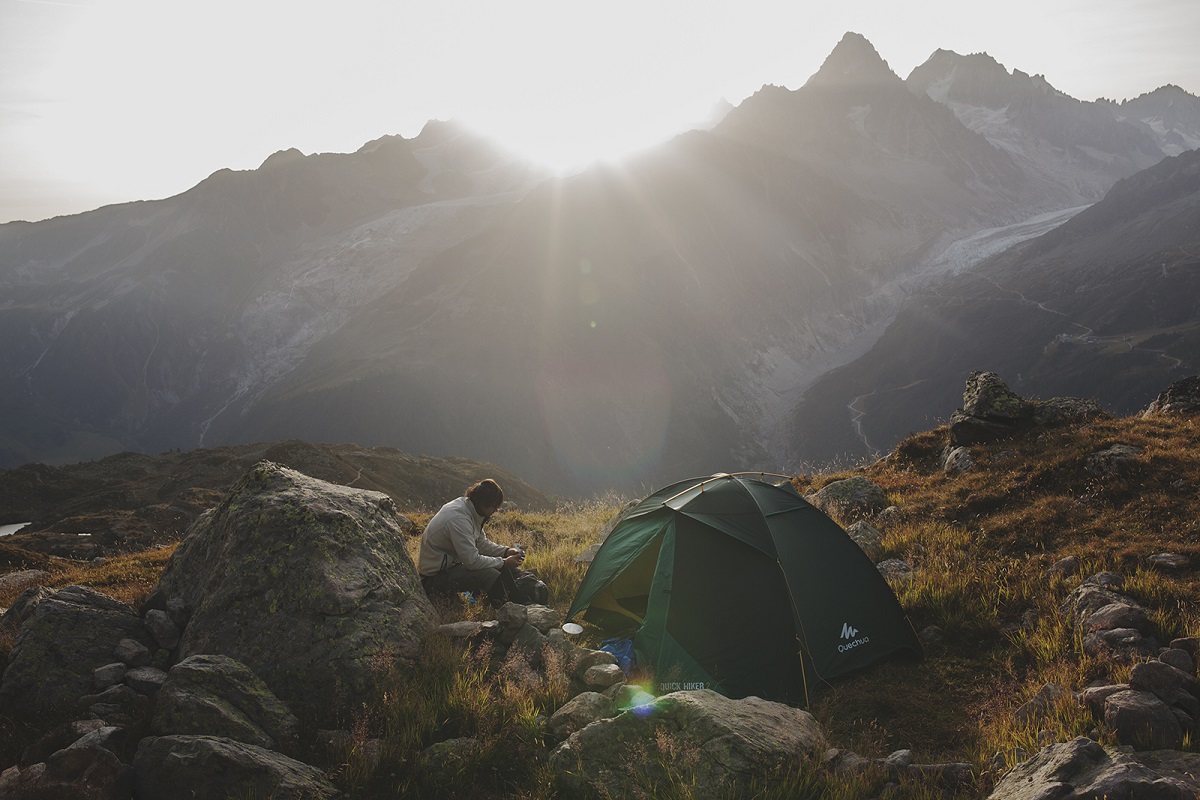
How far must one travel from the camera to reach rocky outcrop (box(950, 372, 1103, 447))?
46.0ft

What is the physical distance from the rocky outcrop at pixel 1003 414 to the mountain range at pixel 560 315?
81465 millimetres

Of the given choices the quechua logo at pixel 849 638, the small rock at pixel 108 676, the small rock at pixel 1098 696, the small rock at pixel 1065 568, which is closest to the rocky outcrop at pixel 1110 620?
the small rock at pixel 1065 568

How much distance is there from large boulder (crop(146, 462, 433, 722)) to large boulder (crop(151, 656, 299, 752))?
0.38 metres

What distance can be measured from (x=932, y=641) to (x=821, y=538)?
6.00 ft

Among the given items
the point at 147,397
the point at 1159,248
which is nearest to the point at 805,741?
the point at 147,397

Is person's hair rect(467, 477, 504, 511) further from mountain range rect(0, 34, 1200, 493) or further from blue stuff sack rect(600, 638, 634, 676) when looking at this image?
mountain range rect(0, 34, 1200, 493)

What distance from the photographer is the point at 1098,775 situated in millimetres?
4141

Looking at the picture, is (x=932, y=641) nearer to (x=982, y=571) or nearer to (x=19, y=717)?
(x=982, y=571)

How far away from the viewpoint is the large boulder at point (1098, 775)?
155 inches

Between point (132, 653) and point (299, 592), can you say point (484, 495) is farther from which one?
point (132, 653)

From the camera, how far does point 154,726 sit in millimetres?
5168

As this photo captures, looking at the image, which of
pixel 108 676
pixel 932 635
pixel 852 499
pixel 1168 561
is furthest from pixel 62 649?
pixel 1168 561

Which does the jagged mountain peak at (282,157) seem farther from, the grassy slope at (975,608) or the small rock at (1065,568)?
the small rock at (1065,568)

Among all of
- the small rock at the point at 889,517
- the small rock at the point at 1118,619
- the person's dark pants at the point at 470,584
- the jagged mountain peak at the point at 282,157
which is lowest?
the small rock at the point at 889,517
